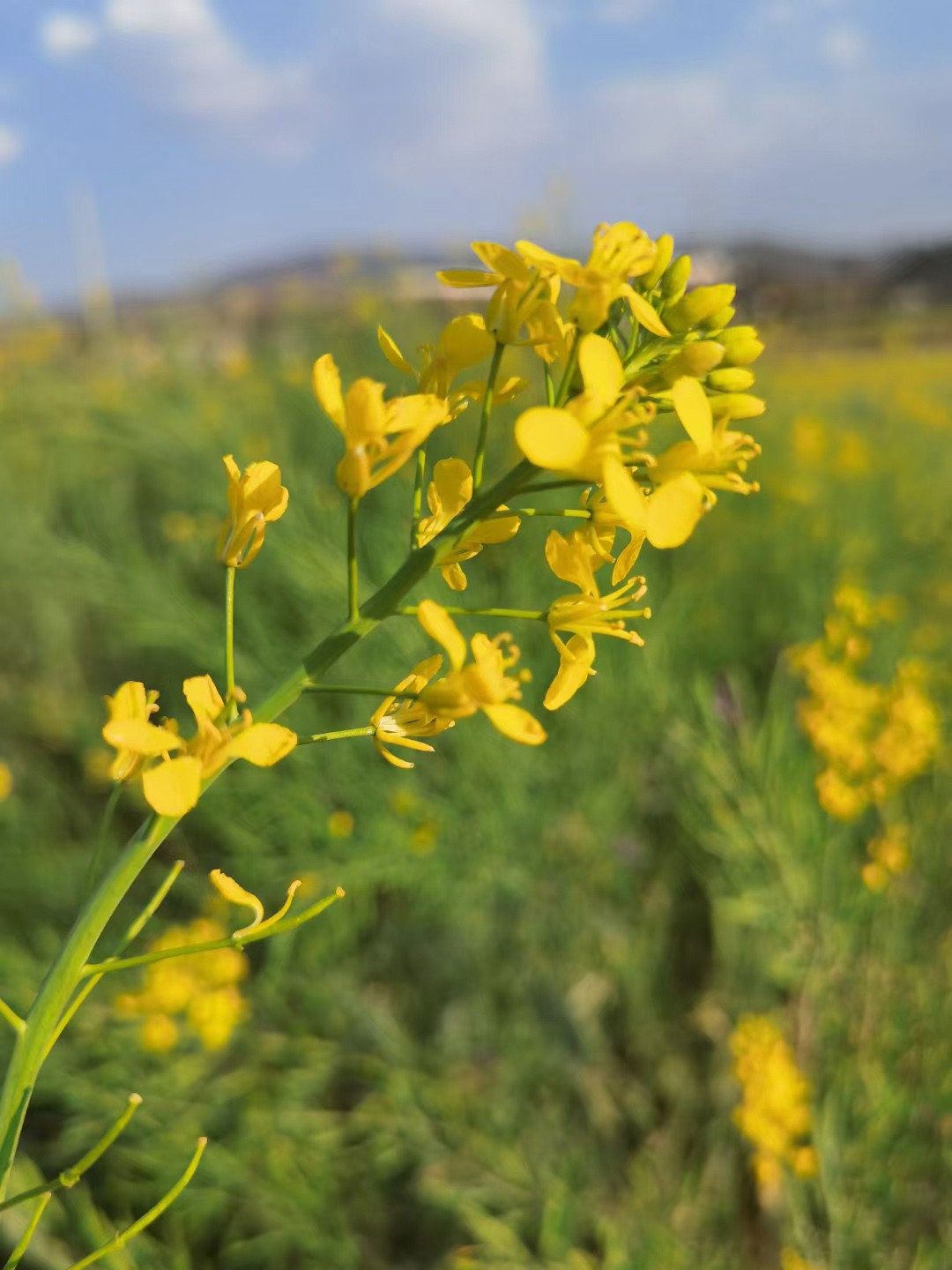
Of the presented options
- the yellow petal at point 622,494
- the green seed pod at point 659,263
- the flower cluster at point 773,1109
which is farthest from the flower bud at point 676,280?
the flower cluster at point 773,1109

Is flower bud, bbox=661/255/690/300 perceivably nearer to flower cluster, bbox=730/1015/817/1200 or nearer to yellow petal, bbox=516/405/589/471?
yellow petal, bbox=516/405/589/471

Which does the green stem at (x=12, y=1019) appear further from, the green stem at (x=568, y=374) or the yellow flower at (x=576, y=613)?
the green stem at (x=568, y=374)

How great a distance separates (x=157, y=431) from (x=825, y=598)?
115 inches

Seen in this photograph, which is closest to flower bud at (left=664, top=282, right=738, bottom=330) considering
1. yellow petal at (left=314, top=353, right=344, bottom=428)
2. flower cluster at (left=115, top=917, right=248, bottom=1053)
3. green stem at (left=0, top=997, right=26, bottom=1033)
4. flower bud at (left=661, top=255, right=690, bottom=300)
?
flower bud at (left=661, top=255, right=690, bottom=300)

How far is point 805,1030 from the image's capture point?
6.91ft

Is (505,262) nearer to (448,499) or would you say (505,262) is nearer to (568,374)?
(568,374)

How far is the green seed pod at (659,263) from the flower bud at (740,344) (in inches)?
2.9

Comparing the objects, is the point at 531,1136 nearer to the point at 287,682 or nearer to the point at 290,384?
the point at 287,682

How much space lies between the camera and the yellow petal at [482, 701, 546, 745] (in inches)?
26.0

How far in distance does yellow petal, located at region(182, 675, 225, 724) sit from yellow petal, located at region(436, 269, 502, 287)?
39 cm

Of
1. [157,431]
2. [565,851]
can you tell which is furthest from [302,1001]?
[157,431]

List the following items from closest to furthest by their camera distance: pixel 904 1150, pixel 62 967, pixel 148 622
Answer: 1. pixel 62 967
2. pixel 904 1150
3. pixel 148 622

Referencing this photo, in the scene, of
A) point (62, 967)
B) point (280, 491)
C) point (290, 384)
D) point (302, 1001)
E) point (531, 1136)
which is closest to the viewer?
point (62, 967)

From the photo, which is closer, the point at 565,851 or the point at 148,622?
the point at 565,851
